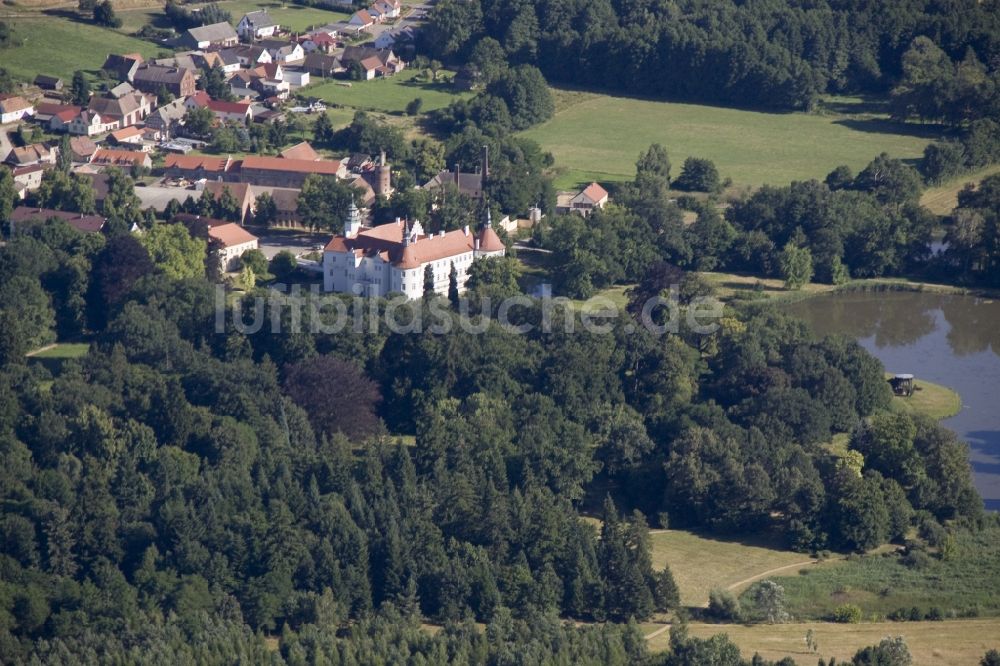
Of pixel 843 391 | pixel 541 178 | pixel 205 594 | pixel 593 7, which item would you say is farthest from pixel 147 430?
pixel 593 7

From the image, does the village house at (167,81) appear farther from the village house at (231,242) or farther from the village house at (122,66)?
the village house at (231,242)

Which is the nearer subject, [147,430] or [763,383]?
[147,430]

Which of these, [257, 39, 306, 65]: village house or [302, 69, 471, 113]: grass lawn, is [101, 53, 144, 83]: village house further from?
[302, 69, 471, 113]: grass lawn

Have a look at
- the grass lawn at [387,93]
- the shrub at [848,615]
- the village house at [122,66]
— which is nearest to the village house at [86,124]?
the village house at [122,66]

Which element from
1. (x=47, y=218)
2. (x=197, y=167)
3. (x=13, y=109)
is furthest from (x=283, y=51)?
(x=47, y=218)

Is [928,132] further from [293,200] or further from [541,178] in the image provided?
[293,200]

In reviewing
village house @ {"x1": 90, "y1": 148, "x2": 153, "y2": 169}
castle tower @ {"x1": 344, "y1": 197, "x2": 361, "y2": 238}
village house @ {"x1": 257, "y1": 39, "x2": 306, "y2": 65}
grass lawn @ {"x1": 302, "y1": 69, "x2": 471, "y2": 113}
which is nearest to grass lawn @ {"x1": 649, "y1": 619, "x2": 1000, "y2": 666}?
castle tower @ {"x1": 344, "y1": 197, "x2": 361, "y2": 238}
